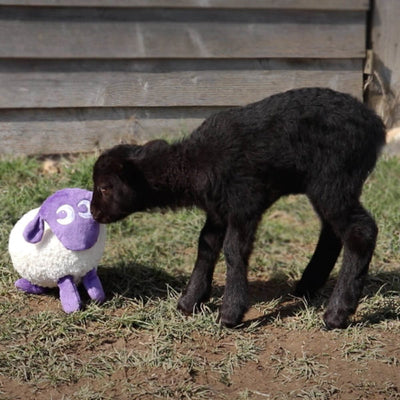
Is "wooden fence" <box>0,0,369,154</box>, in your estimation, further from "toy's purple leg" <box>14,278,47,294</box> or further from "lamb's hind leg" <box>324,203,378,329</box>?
"lamb's hind leg" <box>324,203,378,329</box>

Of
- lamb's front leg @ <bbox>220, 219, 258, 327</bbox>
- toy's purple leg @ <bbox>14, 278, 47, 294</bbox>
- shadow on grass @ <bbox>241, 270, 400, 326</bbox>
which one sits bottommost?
shadow on grass @ <bbox>241, 270, 400, 326</bbox>

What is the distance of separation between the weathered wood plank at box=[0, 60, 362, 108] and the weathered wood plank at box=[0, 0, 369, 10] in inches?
22.1

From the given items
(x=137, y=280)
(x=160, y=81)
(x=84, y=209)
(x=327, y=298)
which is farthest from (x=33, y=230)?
(x=160, y=81)

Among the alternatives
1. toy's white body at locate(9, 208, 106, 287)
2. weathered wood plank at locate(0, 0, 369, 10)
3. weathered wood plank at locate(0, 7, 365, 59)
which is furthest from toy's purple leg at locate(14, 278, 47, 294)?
weathered wood plank at locate(0, 0, 369, 10)

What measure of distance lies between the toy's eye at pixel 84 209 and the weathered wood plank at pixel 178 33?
8.81ft

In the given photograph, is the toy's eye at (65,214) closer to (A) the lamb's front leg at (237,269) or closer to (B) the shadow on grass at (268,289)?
(B) the shadow on grass at (268,289)

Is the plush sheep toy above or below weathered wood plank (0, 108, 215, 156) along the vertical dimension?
above

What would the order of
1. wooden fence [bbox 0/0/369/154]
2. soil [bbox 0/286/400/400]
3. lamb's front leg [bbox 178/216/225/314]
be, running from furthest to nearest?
wooden fence [bbox 0/0/369/154] → lamb's front leg [bbox 178/216/225/314] → soil [bbox 0/286/400/400]

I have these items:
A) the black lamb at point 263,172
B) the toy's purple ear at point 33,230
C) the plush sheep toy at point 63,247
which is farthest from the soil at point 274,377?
the toy's purple ear at point 33,230

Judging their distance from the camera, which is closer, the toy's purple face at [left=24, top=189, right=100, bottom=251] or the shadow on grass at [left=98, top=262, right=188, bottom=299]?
the toy's purple face at [left=24, top=189, right=100, bottom=251]

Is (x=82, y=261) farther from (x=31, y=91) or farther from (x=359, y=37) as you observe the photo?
(x=359, y=37)

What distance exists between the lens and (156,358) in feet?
13.8

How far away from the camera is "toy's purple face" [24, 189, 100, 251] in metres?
4.75

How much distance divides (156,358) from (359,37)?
463 cm
